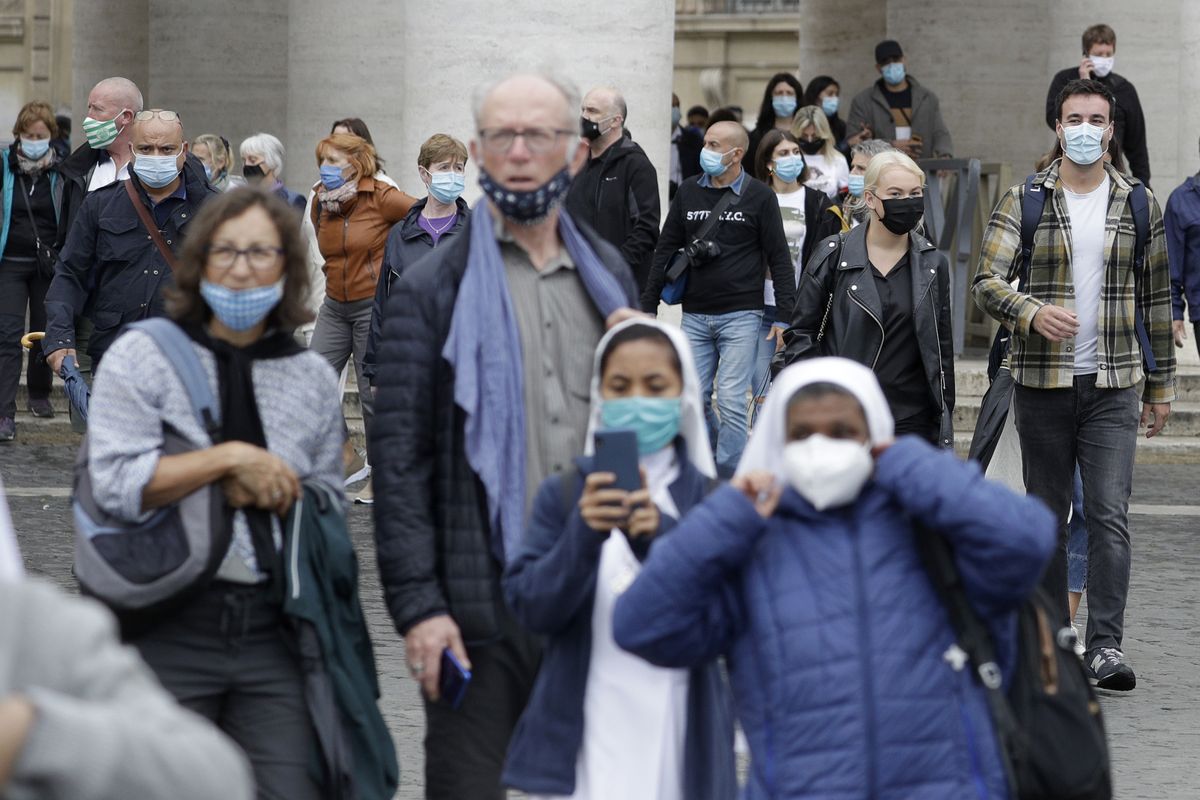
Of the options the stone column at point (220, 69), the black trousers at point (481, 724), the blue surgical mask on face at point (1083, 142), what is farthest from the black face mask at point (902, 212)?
the stone column at point (220, 69)

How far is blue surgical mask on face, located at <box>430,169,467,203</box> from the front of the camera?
32.8 ft

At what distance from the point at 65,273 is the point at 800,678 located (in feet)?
16.5

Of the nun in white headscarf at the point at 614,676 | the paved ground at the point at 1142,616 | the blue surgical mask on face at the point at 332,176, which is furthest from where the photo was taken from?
the blue surgical mask on face at the point at 332,176

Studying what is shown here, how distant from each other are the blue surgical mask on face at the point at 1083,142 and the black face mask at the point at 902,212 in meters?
0.51

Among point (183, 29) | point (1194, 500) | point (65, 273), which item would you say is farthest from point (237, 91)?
point (65, 273)

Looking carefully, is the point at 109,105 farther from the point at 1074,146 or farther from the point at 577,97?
the point at 577,97

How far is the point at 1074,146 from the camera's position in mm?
7266

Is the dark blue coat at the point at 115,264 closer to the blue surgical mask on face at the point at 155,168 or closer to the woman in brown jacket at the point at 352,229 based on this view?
the blue surgical mask on face at the point at 155,168

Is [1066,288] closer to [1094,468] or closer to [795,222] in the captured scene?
[1094,468]

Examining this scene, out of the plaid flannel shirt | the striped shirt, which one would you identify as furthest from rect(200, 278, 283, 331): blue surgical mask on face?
the plaid flannel shirt

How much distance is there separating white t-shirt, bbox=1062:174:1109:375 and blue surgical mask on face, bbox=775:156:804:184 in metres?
5.18

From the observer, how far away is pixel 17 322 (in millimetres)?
13430

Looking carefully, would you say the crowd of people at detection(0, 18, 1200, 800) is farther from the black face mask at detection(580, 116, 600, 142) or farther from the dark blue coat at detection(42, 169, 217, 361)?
the black face mask at detection(580, 116, 600, 142)

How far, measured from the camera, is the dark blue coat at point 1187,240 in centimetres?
1193
